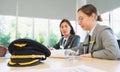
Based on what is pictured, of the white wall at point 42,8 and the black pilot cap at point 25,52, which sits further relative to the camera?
the white wall at point 42,8

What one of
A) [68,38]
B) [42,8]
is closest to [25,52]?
[68,38]

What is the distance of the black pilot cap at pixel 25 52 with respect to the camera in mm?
970

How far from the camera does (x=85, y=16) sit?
5.99ft

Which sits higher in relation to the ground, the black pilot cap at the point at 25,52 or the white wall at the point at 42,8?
the white wall at the point at 42,8

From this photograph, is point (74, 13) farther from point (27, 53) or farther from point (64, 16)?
point (27, 53)

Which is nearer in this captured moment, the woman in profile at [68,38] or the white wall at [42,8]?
the woman in profile at [68,38]

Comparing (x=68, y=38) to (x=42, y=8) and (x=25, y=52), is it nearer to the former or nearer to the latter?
(x=25, y=52)

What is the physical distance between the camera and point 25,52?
39.5 inches

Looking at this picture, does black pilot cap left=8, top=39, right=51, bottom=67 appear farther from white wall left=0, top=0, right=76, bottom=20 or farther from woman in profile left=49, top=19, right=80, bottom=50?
white wall left=0, top=0, right=76, bottom=20

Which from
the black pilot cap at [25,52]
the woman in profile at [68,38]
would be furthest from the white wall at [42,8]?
the black pilot cap at [25,52]

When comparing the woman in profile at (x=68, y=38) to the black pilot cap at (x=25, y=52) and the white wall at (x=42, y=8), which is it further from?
the white wall at (x=42, y=8)

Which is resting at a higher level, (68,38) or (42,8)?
(42,8)

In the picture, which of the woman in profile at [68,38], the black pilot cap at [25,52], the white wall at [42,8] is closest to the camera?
the black pilot cap at [25,52]

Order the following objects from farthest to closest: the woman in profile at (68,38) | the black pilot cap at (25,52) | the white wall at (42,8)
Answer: the white wall at (42,8) < the woman in profile at (68,38) < the black pilot cap at (25,52)
